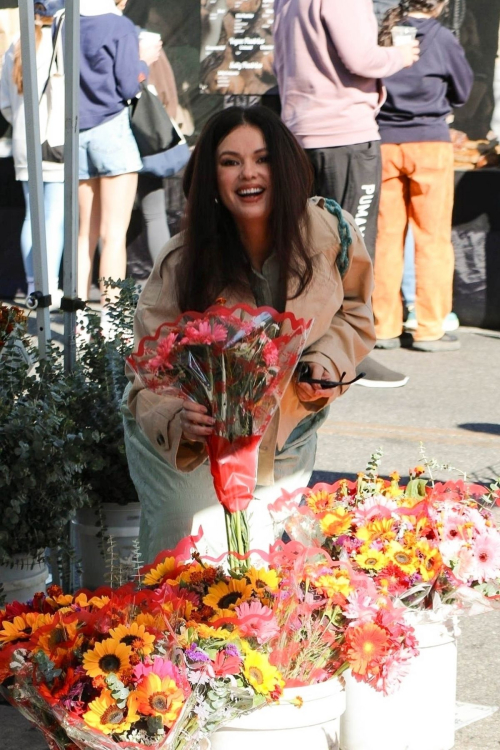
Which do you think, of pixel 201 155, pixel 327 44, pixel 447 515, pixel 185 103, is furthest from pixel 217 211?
pixel 185 103

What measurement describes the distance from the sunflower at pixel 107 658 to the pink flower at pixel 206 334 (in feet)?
2.03

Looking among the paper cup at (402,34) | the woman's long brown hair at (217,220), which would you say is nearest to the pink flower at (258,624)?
the woman's long brown hair at (217,220)

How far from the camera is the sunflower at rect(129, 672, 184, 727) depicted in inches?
87.7

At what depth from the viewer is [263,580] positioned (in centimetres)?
262

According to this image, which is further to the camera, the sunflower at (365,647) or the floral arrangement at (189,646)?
the sunflower at (365,647)

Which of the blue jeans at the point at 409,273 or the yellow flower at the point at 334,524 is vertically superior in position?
the yellow flower at the point at 334,524

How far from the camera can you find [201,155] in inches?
122

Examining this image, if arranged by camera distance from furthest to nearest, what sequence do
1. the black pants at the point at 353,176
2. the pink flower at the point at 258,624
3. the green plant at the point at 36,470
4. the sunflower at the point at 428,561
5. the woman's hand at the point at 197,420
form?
1. the black pants at the point at 353,176
2. the green plant at the point at 36,470
3. the sunflower at the point at 428,561
4. the woman's hand at the point at 197,420
5. the pink flower at the point at 258,624

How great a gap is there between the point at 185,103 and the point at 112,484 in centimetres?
543

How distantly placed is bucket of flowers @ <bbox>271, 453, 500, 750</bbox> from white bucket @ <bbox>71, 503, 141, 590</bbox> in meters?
1.03

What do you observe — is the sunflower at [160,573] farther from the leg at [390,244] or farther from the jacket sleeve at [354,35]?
the leg at [390,244]

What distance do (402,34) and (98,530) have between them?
421 centimetres

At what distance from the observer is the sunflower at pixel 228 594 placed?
2.55m

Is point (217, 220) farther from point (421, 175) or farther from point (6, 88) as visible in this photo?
point (6, 88)
